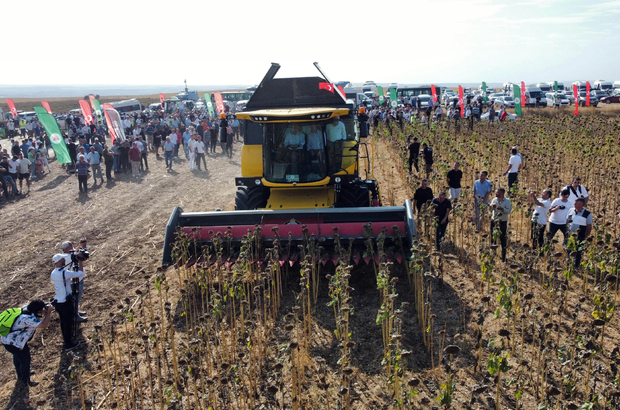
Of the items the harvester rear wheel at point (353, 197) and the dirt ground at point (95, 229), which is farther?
the harvester rear wheel at point (353, 197)

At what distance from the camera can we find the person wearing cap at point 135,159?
19.6 m

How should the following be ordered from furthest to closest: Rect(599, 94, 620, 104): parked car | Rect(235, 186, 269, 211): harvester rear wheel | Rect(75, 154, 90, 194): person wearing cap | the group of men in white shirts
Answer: Rect(599, 94, 620, 104): parked car < Rect(75, 154, 90, 194): person wearing cap < Rect(235, 186, 269, 211): harvester rear wheel < the group of men in white shirts

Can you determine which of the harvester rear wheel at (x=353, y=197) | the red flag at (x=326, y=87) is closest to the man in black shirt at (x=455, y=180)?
the harvester rear wheel at (x=353, y=197)

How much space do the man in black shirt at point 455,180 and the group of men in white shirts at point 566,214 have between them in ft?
6.82

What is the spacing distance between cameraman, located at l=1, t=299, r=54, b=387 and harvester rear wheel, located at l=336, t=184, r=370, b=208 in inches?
207

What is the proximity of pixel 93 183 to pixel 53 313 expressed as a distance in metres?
11.8

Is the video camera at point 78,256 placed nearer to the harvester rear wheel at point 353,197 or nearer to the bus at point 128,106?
the harvester rear wheel at point 353,197

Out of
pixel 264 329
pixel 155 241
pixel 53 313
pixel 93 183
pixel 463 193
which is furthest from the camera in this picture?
pixel 93 183

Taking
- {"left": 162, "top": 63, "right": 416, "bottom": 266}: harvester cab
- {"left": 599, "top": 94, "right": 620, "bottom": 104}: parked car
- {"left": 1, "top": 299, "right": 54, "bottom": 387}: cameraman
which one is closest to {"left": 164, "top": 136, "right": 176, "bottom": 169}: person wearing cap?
{"left": 162, "top": 63, "right": 416, "bottom": 266}: harvester cab

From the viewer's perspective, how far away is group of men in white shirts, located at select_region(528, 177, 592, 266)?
818cm

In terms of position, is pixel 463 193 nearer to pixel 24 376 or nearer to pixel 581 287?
pixel 581 287

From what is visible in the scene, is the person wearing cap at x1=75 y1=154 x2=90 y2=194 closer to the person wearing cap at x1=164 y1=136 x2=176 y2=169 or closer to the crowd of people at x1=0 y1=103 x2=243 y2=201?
the crowd of people at x1=0 y1=103 x2=243 y2=201

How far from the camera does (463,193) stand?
10.3 m

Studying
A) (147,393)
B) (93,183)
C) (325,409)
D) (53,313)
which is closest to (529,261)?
(325,409)
